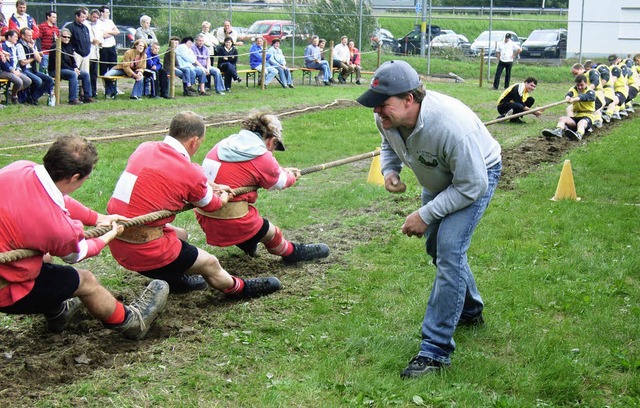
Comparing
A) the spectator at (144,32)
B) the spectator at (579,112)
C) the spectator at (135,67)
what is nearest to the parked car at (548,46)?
the spectator at (579,112)

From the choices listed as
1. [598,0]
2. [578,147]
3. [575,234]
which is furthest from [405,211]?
[598,0]

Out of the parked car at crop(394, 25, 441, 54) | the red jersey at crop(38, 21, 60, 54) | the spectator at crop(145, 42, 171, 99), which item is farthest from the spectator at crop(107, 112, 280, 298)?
the parked car at crop(394, 25, 441, 54)

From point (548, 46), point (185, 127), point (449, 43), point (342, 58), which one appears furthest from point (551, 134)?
point (449, 43)

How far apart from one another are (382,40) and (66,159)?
36.7 meters

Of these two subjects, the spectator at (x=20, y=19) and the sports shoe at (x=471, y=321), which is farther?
the spectator at (x=20, y=19)

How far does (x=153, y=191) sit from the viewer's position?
6117mm

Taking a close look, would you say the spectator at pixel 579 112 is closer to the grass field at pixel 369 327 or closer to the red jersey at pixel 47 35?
the grass field at pixel 369 327

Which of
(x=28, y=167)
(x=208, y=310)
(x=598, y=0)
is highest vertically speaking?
(x=598, y=0)

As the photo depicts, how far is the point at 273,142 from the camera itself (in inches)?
289

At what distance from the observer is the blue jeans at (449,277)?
5105mm

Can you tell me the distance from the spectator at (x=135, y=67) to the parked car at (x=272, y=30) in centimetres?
1643

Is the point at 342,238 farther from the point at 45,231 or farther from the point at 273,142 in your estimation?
the point at 45,231

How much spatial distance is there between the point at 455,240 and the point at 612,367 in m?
1.46

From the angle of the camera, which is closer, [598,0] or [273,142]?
[273,142]
